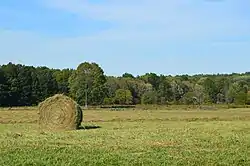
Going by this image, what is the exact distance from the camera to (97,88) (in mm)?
108438

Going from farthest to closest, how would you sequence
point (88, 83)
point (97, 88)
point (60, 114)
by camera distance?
point (97, 88) < point (88, 83) < point (60, 114)

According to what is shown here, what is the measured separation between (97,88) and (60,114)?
74112mm

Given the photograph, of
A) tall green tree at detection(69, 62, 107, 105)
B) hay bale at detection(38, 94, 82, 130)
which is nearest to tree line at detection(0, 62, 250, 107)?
tall green tree at detection(69, 62, 107, 105)

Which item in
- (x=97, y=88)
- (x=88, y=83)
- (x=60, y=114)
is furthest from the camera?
(x=97, y=88)

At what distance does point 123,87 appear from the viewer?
14512 cm

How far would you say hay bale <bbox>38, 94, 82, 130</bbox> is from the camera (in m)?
34.1

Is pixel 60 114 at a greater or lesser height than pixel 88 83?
lesser

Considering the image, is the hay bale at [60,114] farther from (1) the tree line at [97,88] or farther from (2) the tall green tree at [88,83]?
(2) the tall green tree at [88,83]

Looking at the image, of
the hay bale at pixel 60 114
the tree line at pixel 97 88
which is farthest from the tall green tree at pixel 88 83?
the hay bale at pixel 60 114

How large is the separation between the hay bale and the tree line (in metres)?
70.7

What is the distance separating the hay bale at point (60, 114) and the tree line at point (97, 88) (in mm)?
70675

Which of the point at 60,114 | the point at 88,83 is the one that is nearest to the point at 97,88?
the point at 88,83

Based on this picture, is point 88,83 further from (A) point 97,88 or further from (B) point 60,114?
(B) point 60,114

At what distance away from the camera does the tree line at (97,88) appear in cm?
10919
